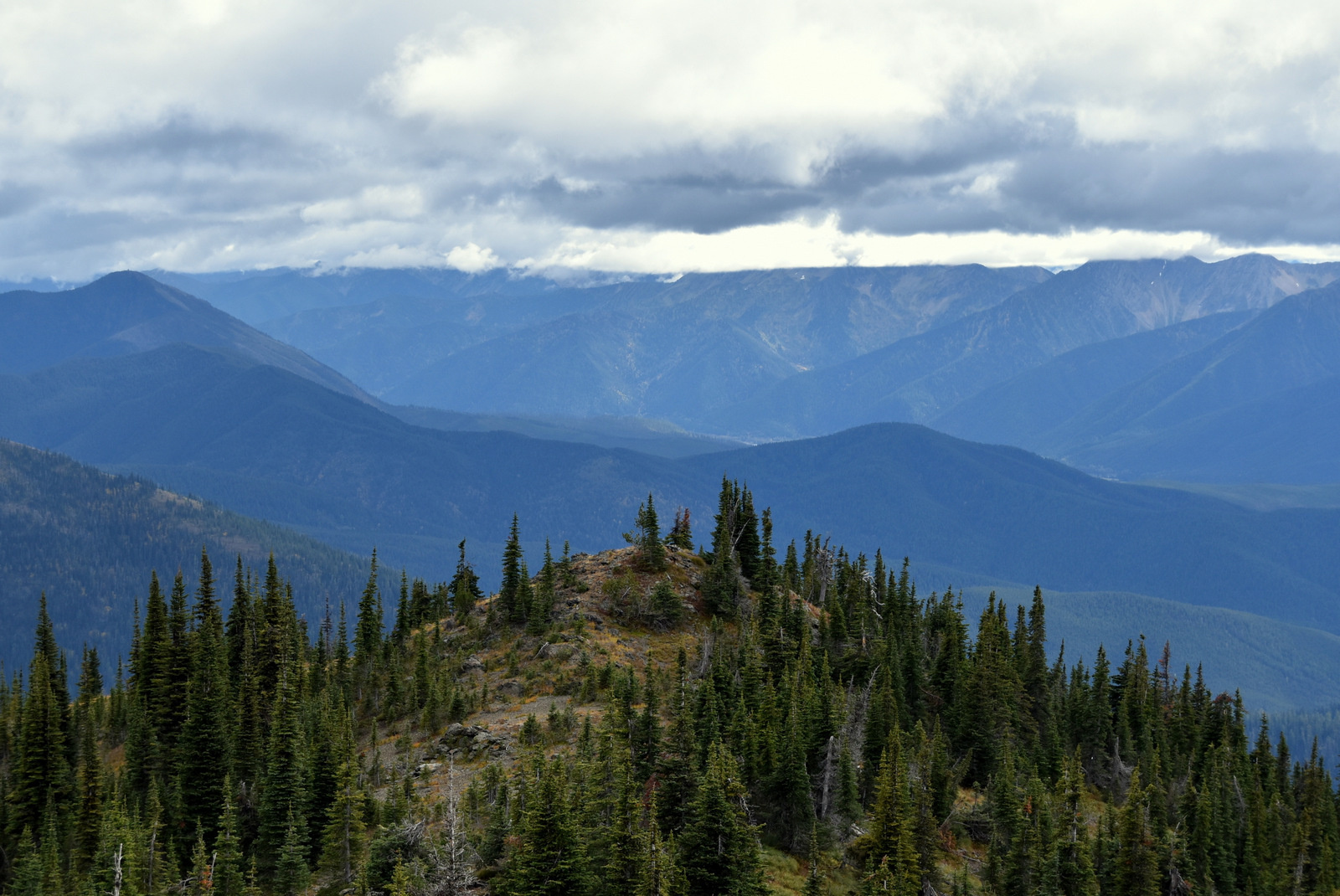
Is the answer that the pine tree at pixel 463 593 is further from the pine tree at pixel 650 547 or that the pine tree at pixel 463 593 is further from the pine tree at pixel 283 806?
the pine tree at pixel 283 806

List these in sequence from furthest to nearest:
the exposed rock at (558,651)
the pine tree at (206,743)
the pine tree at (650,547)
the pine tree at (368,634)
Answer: the pine tree at (650,547), the pine tree at (368,634), the exposed rock at (558,651), the pine tree at (206,743)

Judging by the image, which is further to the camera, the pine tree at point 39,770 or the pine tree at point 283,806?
the pine tree at point 39,770

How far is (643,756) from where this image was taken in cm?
6372

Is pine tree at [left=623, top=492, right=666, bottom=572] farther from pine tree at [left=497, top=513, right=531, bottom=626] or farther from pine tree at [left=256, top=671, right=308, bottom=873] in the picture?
pine tree at [left=256, top=671, right=308, bottom=873]

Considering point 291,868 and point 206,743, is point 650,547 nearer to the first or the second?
point 206,743

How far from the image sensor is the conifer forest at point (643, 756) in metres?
57.4

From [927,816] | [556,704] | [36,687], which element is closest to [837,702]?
[927,816]

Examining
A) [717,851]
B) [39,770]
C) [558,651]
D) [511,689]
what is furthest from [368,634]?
[717,851]

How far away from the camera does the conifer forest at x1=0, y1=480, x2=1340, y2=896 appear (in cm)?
5741

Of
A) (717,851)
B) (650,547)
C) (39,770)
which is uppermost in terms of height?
(650,547)

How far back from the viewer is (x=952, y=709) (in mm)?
96062

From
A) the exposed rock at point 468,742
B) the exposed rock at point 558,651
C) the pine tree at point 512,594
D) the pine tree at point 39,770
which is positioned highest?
the pine tree at point 512,594

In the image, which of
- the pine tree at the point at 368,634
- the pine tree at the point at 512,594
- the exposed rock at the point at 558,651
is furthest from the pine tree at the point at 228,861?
the pine tree at the point at 512,594

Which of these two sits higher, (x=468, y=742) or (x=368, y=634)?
(x=368, y=634)
